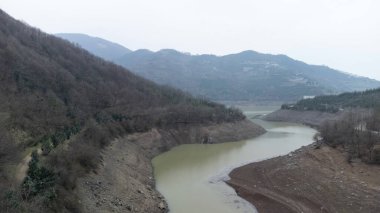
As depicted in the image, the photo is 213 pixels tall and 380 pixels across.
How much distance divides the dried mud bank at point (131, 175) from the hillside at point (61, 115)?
3.41 feet

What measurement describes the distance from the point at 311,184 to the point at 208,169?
1308 cm

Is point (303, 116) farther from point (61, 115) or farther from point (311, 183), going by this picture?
point (311, 183)

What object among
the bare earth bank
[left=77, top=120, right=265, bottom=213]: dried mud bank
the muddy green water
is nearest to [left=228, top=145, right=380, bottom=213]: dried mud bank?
the bare earth bank

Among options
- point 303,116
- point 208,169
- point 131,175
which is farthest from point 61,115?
point 303,116

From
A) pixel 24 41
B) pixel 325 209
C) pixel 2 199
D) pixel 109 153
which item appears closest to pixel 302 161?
pixel 325 209

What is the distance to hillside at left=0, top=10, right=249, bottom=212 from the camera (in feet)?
70.7

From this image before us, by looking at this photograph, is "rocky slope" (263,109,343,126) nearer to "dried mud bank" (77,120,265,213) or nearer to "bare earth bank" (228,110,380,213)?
"dried mud bank" (77,120,265,213)

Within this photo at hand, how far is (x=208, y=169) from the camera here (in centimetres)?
4312

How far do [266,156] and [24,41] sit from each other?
164 ft

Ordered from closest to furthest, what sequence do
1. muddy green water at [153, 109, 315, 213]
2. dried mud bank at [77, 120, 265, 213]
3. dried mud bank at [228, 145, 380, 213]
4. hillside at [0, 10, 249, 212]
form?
hillside at [0, 10, 249, 212] → dried mud bank at [77, 120, 265, 213] → dried mud bank at [228, 145, 380, 213] → muddy green water at [153, 109, 315, 213]

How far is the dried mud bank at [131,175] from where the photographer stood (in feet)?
85.5

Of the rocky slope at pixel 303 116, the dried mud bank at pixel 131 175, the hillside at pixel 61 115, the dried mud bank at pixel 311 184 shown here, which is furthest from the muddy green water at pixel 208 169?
the rocky slope at pixel 303 116

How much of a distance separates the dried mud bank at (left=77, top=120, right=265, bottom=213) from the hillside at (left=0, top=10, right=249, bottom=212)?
104 centimetres

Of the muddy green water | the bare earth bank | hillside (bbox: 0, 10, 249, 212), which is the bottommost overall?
the muddy green water
